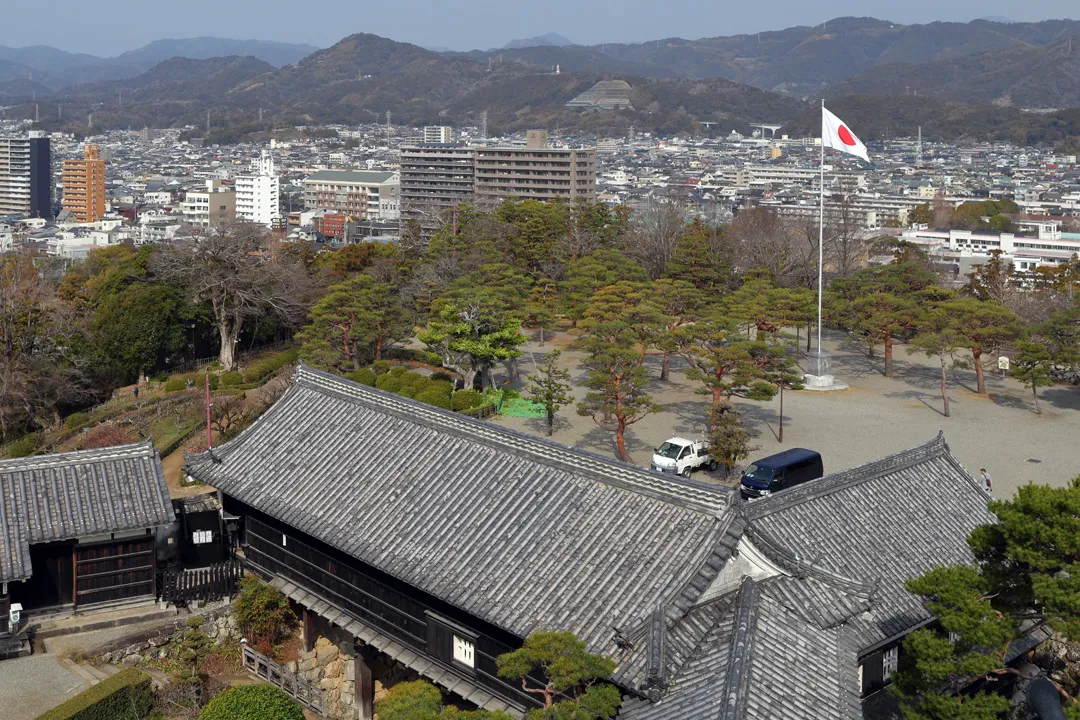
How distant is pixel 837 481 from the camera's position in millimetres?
14211

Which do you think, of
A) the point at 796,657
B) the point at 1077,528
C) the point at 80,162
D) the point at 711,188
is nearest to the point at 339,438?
the point at 796,657

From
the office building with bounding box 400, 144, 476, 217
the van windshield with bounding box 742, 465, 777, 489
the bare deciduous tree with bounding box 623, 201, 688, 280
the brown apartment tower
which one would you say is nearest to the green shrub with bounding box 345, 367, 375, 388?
the van windshield with bounding box 742, 465, 777, 489

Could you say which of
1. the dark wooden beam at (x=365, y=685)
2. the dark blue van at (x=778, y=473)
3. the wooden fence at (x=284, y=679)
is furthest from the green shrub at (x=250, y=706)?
the dark blue van at (x=778, y=473)

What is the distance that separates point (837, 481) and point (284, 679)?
801cm

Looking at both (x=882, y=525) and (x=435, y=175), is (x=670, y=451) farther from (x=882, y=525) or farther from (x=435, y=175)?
(x=435, y=175)

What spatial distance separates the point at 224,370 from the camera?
37781 mm

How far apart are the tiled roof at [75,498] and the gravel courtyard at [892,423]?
39.3 feet

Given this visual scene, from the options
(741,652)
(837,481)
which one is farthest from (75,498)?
(837,481)

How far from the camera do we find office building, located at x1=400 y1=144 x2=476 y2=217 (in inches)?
4104

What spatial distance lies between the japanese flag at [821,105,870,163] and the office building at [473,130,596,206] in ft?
196

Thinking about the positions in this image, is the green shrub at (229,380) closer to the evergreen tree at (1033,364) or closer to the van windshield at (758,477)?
the van windshield at (758,477)

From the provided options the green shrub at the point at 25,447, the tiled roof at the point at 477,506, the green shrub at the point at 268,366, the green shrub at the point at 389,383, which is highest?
the tiled roof at the point at 477,506

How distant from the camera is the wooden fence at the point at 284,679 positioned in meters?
14.7

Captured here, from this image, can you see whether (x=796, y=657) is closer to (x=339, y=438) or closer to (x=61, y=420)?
(x=339, y=438)
